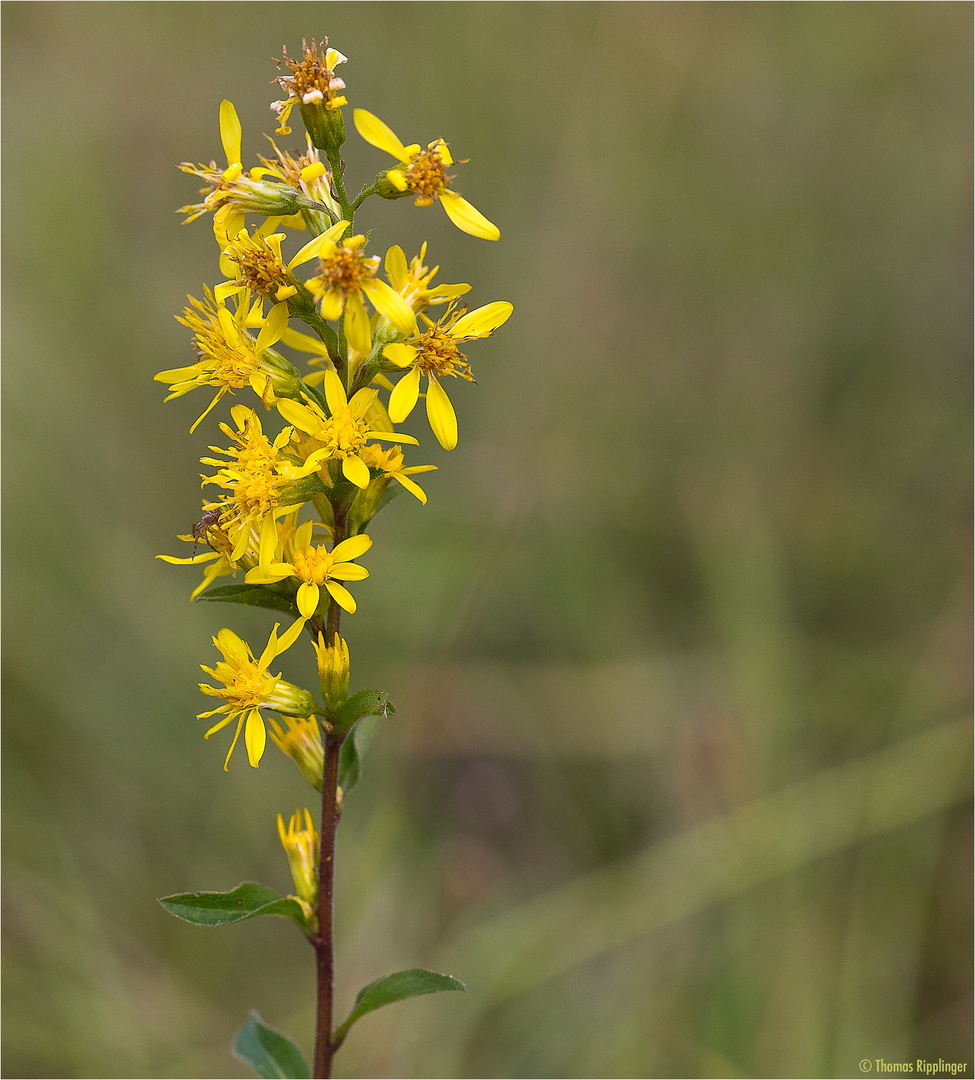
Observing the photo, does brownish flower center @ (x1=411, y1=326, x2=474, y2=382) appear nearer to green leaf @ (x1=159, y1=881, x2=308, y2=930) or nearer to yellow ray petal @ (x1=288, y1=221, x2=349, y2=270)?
yellow ray petal @ (x1=288, y1=221, x2=349, y2=270)

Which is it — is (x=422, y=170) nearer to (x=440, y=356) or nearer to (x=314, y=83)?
(x=314, y=83)

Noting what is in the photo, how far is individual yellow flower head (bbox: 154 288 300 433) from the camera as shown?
1.99 metres

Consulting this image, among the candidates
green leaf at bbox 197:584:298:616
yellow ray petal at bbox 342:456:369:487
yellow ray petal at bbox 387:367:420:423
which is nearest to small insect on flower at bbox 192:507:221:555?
green leaf at bbox 197:584:298:616

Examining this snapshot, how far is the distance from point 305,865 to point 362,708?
566mm

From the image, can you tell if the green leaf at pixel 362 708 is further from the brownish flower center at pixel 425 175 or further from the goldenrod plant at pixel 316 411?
A: the brownish flower center at pixel 425 175

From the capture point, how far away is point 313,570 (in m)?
1.93

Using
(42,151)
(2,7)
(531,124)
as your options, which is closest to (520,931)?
(531,124)

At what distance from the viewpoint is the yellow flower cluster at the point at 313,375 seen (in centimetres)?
190

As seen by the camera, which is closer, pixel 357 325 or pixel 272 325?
pixel 357 325

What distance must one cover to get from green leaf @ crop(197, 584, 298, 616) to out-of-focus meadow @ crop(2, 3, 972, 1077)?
217 centimetres

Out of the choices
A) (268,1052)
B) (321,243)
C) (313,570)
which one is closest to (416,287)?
(321,243)

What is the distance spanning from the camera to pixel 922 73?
251 inches

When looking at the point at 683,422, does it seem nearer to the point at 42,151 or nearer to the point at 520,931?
the point at 520,931

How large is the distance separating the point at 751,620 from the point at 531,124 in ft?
13.7
